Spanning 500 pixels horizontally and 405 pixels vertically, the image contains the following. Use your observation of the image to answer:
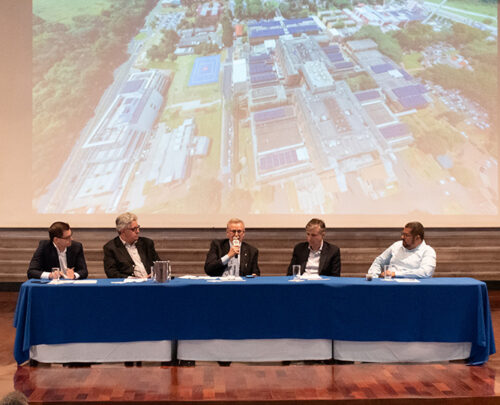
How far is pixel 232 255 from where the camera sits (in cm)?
502

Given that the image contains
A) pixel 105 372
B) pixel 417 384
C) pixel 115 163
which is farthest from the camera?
pixel 115 163

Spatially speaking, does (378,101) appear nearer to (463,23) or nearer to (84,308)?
(463,23)

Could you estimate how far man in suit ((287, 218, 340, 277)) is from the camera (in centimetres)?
515

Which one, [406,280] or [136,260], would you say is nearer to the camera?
[406,280]

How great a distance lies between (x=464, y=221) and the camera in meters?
7.60

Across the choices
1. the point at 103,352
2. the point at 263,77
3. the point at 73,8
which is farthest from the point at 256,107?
the point at 103,352

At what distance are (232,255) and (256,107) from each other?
284 cm

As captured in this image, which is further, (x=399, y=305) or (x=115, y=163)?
(x=115, y=163)

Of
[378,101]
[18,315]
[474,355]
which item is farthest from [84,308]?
[378,101]

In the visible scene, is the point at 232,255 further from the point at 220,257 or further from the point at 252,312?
the point at 252,312

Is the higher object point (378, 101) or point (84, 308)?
point (378, 101)

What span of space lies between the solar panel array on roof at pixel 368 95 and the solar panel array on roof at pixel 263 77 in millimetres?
927

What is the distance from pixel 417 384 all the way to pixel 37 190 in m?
4.88

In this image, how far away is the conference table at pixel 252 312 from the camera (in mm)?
4484
